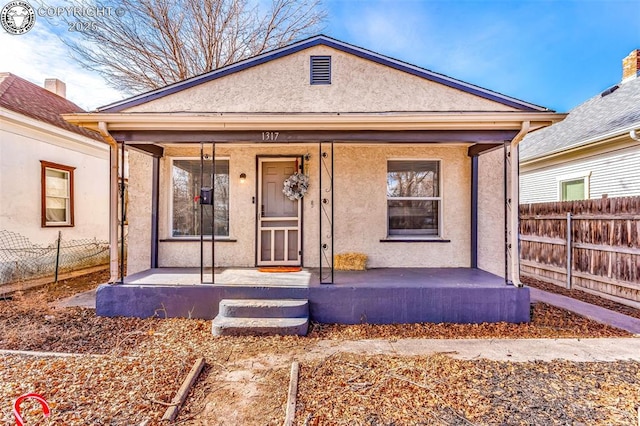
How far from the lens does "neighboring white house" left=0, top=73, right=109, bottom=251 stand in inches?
273

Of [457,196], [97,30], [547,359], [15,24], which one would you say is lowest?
[547,359]

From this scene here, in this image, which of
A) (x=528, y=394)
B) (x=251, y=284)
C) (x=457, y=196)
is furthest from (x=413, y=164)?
(x=528, y=394)

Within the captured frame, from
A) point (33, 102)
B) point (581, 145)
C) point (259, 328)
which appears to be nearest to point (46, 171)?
point (33, 102)

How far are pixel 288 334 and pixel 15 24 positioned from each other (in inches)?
355

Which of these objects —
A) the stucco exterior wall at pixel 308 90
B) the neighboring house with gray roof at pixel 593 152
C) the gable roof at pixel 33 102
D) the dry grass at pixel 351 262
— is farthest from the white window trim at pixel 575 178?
the gable roof at pixel 33 102

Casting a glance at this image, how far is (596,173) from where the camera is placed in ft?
27.1

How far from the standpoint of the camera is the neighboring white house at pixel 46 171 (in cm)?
693

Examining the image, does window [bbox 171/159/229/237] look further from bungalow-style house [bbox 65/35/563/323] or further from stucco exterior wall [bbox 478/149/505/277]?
stucco exterior wall [bbox 478/149/505/277]

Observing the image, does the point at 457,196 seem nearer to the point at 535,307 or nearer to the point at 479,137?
the point at 479,137

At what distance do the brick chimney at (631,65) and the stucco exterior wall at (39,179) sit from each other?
16.8 m

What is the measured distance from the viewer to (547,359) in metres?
3.52

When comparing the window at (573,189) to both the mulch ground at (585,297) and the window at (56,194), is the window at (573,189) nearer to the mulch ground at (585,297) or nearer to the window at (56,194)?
the mulch ground at (585,297)

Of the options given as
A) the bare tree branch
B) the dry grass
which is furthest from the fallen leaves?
the bare tree branch

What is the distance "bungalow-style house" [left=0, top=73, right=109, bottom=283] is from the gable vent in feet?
21.4
